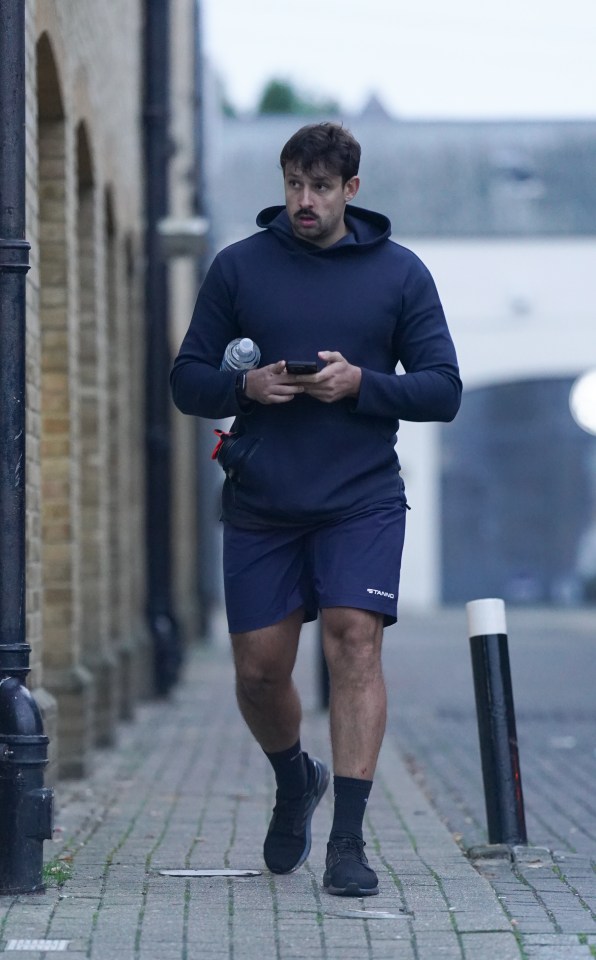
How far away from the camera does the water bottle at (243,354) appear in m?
5.09

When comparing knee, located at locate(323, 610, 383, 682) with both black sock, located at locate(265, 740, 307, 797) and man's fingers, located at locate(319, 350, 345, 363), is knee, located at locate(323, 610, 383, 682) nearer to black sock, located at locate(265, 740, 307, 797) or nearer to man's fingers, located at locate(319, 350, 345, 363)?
black sock, located at locate(265, 740, 307, 797)

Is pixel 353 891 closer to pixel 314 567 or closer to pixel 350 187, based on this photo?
pixel 314 567

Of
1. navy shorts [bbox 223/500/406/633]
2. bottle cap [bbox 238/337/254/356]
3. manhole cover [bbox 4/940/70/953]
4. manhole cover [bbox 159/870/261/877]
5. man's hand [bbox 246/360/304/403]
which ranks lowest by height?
manhole cover [bbox 159/870/261/877]

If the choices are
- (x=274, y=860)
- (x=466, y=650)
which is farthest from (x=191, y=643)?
(x=274, y=860)

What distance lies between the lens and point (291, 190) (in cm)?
506

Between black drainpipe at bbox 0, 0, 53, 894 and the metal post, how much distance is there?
1487 millimetres

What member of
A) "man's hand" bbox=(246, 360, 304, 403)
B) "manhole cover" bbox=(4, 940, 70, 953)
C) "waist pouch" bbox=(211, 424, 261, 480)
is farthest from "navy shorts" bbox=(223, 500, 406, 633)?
"manhole cover" bbox=(4, 940, 70, 953)

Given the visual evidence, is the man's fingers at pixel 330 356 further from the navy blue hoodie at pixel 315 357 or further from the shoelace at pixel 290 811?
the shoelace at pixel 290 811

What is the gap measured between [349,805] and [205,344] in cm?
132

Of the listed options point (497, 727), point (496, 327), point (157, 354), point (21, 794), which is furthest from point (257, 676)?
point (496, 327)

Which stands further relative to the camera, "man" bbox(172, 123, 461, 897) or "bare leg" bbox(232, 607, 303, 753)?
"bare leg" bbox(232, 607, 303, 753)

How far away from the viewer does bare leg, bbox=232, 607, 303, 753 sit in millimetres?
5141

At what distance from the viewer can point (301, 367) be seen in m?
4.83

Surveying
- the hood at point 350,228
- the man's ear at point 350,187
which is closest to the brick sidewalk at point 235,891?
the hood at point 350,228
